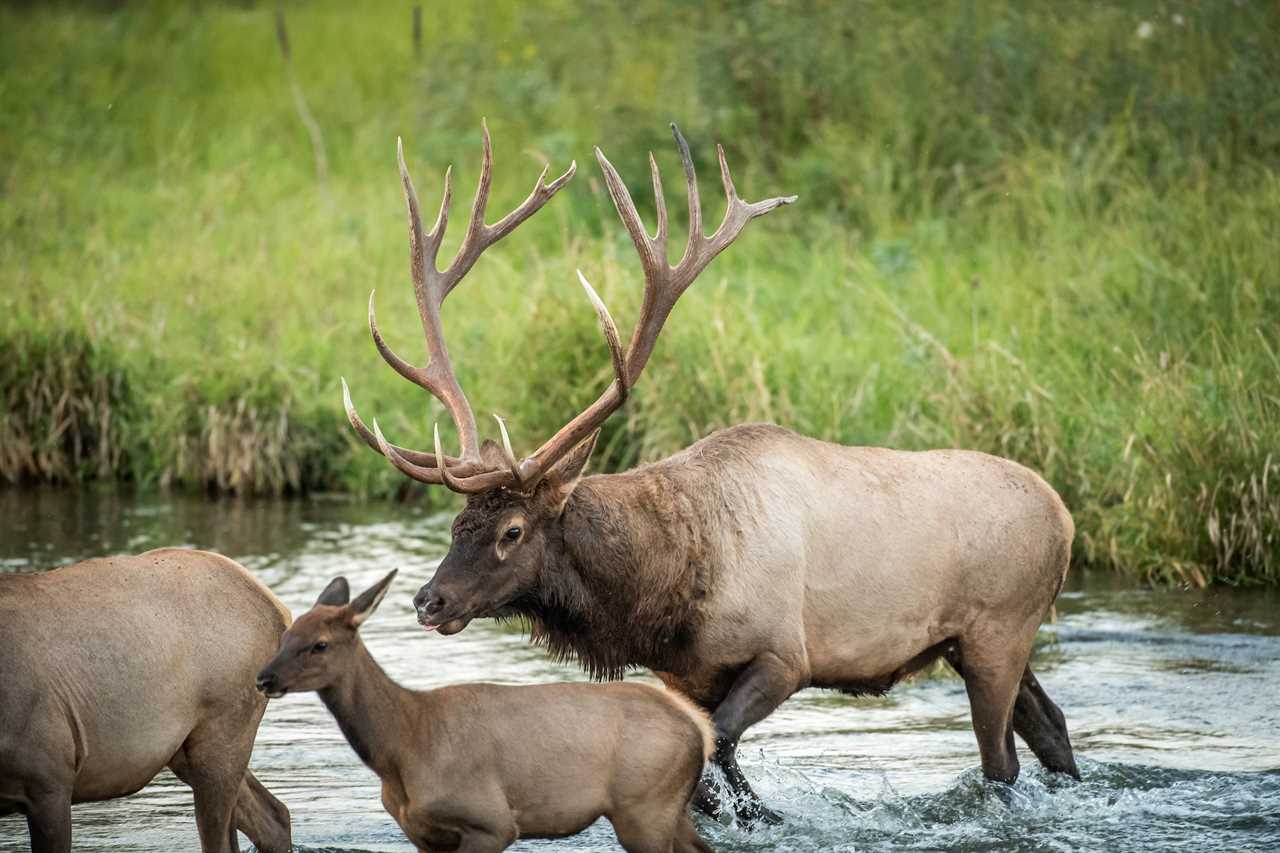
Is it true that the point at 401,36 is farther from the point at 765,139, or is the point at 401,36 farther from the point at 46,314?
the point at 46,314

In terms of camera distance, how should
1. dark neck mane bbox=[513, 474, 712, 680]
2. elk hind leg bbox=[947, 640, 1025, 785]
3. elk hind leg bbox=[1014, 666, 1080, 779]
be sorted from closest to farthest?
dark neck mane bbox=[513, 474, 712, 680] → elk hind leg bbox=[947, 640, 1025, 785] → elk hind leg bbox=[1014, 666, 1080, 779]

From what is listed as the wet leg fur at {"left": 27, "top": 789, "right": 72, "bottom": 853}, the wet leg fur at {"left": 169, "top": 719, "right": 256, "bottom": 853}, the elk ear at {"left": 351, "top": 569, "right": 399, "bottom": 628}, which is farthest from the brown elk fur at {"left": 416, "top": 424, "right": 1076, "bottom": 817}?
the wet leg fur at {"left": 27, "top": 789, "right": 72, "bottom": 853}

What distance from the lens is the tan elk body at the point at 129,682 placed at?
5.26 metres

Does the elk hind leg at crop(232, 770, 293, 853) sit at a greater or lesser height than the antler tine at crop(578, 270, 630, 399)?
lesser

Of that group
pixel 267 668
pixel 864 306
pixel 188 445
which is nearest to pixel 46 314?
pixel 188 445

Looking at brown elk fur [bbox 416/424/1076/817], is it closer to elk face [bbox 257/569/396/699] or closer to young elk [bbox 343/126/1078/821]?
young elk [bbox 343/126/1078/821]

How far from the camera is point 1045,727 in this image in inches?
283

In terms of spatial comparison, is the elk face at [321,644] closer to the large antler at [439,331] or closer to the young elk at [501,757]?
the young elk at [501,757]

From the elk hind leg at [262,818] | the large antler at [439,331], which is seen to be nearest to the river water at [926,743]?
the elk hind leg at [262,818]

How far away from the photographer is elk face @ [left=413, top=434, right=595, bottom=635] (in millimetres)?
6168

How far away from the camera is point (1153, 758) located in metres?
7.41

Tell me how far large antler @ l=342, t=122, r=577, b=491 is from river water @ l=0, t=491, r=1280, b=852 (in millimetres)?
1377

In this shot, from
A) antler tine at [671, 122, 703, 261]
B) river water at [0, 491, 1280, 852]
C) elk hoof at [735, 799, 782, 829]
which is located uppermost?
antler tine at [671, 122, 703, 261]

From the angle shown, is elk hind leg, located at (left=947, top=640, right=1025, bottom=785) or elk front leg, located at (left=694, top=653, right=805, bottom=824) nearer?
elk front leg, located at (left=694, top=653, right=805, bottom=824)
